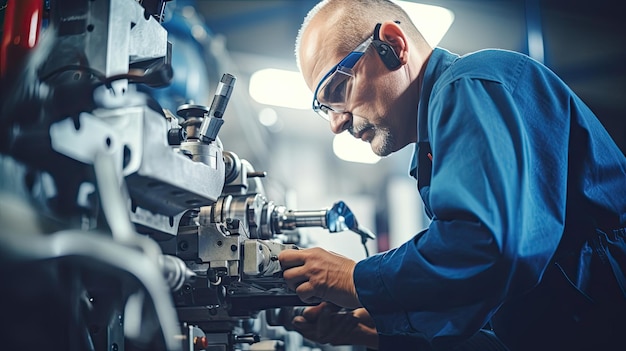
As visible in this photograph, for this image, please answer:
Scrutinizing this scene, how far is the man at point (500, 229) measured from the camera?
3.04 ft

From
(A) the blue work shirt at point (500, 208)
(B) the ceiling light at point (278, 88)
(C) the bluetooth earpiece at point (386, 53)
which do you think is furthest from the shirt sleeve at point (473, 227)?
(B) the ceiling light at point (278, 88)

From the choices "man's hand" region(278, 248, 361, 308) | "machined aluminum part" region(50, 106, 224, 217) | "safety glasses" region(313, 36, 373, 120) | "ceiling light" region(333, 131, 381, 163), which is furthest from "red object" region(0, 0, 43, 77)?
"ceiling light" region(333, 131, 381, 163)

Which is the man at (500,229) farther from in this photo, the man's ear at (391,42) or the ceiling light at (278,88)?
the ceiling light at (278,88)

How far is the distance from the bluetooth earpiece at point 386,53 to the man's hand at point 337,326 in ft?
2.09

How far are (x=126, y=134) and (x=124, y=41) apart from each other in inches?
6.4

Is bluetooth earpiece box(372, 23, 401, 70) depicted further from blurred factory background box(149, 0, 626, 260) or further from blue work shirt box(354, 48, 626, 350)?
blurred factory background box(149, 0, 626, 260)

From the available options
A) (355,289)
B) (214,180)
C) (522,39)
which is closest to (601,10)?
(522,39)

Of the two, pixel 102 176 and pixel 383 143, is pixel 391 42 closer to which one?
pixel 383 143

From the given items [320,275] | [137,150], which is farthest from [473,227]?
[137,150]

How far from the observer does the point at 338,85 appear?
1.41 metres

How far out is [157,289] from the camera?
26.7 inches

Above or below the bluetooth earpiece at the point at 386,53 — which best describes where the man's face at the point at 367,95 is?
below

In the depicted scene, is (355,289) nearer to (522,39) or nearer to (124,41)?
(124,41)

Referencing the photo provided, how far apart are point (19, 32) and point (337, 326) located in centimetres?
109
